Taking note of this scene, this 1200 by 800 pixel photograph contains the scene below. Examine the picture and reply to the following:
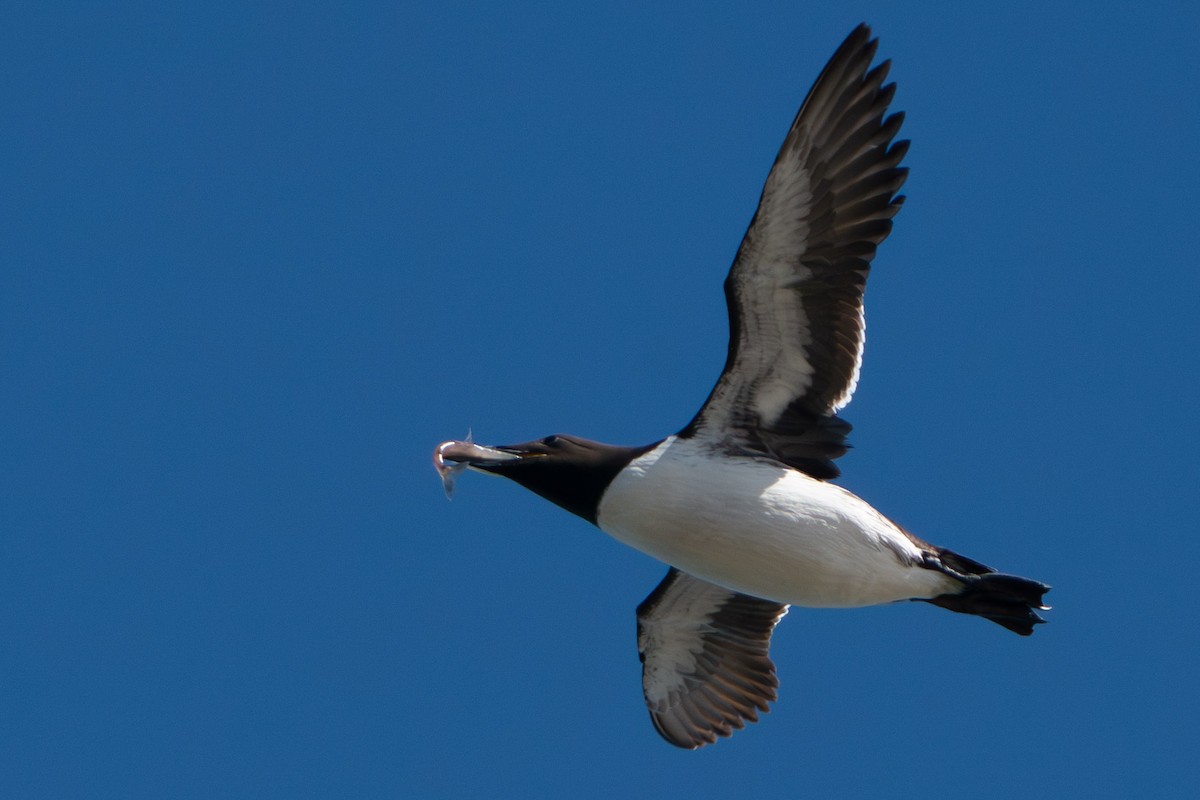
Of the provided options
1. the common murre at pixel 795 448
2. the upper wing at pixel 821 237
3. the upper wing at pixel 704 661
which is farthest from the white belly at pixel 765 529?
the upper wing at pixel 704 661

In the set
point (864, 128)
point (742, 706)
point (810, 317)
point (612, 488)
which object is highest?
point (864, 128)

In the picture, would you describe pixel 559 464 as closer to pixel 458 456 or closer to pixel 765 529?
pixel 458 456

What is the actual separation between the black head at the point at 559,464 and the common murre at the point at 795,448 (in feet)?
0.03

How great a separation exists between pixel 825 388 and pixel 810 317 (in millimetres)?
510

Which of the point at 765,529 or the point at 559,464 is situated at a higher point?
the point at 559,464

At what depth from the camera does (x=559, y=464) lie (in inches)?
459

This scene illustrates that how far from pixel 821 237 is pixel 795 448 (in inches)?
56.0

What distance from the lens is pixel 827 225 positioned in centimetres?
1114

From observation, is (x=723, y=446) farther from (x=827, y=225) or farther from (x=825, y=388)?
(x=827, y=225)

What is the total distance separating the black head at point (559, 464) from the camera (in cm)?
1157

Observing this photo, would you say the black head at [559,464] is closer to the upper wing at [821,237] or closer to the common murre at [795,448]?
the common murre at [795,448]

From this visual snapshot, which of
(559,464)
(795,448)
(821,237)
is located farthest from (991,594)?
(559,464)

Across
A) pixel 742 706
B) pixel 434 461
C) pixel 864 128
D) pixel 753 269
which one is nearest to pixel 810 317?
pixel 753 269

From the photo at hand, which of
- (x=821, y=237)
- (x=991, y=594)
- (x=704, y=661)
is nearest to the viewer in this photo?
(x=821, y=237)
